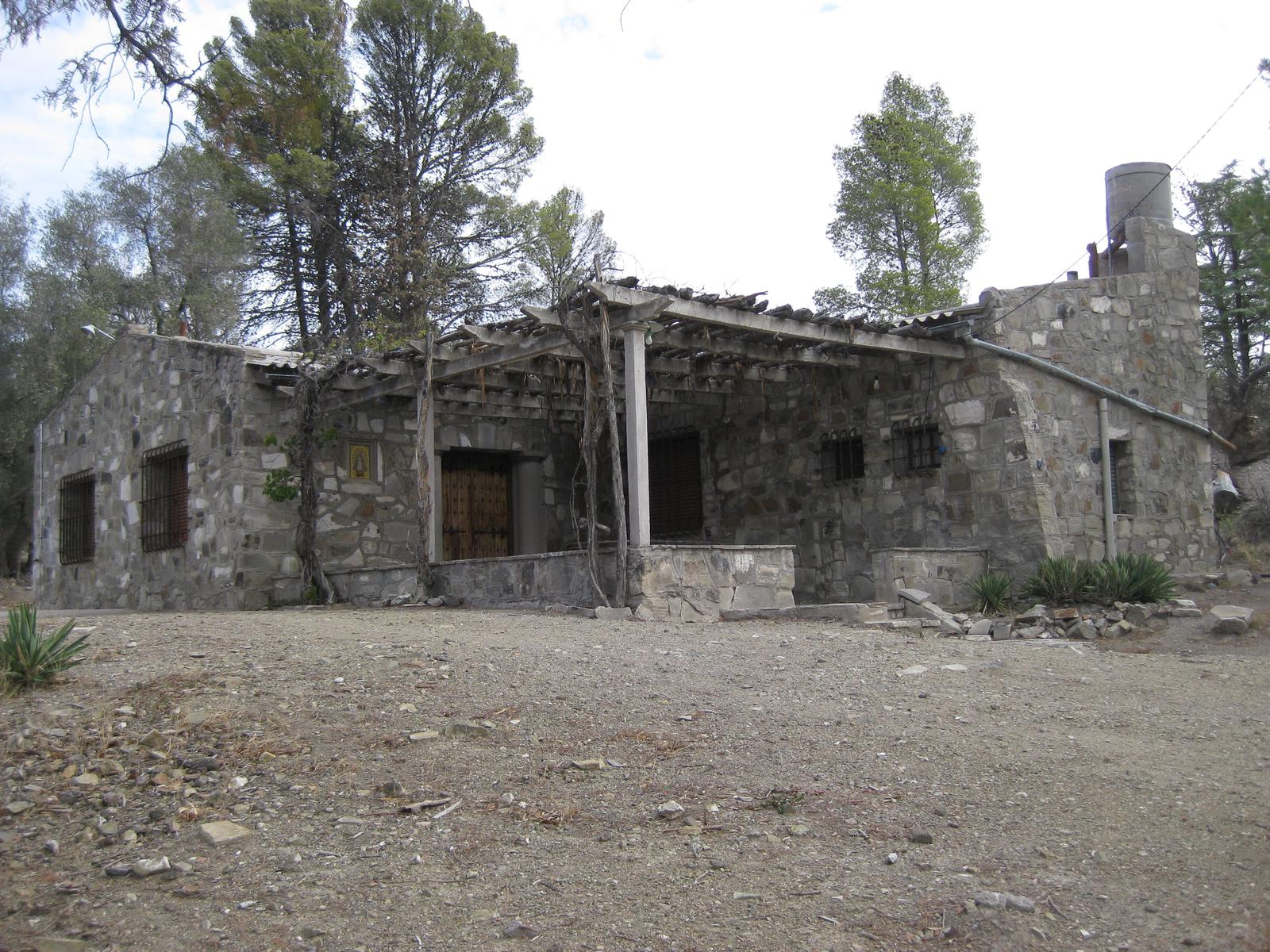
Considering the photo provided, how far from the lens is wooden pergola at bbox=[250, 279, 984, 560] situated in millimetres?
8977

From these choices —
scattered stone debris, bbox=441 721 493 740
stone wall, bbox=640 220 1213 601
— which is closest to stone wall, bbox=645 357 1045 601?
stone wall, bbox=640 220 1213 601

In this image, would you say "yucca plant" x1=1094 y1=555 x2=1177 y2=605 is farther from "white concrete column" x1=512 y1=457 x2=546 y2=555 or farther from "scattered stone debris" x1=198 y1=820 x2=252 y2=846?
"scattered stone debris" x1=198 y1=820 x2=252 y2=846

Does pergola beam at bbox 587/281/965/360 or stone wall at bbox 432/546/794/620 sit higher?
pergola beam at bbox 587/281/965/360

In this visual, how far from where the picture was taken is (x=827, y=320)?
10.1 meters

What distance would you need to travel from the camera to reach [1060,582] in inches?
395

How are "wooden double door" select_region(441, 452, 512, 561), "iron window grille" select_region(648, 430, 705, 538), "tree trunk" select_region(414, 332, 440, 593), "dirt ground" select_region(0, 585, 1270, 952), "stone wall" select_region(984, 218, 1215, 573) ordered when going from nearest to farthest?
1. "dirt ground" select_region(0, 585, 1270, 952)
2. "tree trunk" select_region(414, 332, 440, 593)
3. "stone wall" select_region(984, 218, 1215, 573)
4. "wooden double door" select_region(441, 452, 512, 561)
5. "iron window grille" select_region(648, 430, 705, 538)

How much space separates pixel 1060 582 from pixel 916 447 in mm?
2271

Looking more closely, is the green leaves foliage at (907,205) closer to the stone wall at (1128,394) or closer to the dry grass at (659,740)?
the stone wall at (1128,394)

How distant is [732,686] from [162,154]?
3.95 metres

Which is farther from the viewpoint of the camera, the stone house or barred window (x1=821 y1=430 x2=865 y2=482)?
barred window (x1=821 y1=430 x2=865 y2=482)

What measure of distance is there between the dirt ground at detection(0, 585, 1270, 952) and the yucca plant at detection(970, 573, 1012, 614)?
3.75 m

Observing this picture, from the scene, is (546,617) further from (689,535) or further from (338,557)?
(689,535)

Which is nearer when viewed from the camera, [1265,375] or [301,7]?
[301,7]

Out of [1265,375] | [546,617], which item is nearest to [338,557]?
[546,617]
